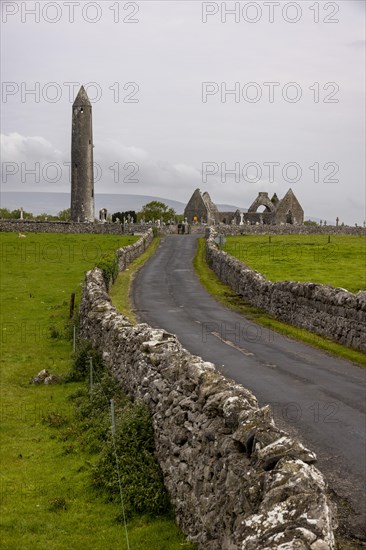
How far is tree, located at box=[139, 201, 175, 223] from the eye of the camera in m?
138

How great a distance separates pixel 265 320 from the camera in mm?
28812

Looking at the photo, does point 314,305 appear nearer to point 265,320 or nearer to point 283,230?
point 265,320

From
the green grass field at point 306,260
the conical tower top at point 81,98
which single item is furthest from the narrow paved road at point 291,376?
the conical tower top at point 81,98

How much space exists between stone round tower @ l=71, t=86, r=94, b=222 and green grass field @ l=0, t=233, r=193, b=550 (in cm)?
6707

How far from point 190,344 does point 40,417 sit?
24.1 feet

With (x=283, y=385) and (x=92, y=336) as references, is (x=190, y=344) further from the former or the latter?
(x=283, y=385)

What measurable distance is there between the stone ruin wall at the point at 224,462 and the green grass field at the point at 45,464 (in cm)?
96

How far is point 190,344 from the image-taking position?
22.8 m

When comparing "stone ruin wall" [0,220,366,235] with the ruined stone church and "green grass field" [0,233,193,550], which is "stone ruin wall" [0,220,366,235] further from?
"green grass field" [0,233,193,550]

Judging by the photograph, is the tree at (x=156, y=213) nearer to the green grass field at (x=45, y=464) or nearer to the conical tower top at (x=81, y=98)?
the conical tower top at (x=81, y=98)

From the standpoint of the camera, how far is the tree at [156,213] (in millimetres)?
138375

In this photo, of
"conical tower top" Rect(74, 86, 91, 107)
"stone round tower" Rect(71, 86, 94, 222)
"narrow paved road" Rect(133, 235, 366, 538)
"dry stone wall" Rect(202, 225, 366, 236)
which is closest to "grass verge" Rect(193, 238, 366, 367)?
"narrow paved road" Rect(133, 235, 366, 538)

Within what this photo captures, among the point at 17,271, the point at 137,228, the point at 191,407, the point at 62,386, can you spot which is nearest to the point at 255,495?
the point at 191,407

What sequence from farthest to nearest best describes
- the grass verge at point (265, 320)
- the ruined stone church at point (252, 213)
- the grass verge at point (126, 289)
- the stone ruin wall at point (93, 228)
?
1. the ruined stone church at point (252, 213)
2. the stone ruin wall at point (93, 228)
3. the grass verge at point (126, 289)
4. the grass verge at point (265, 320)
